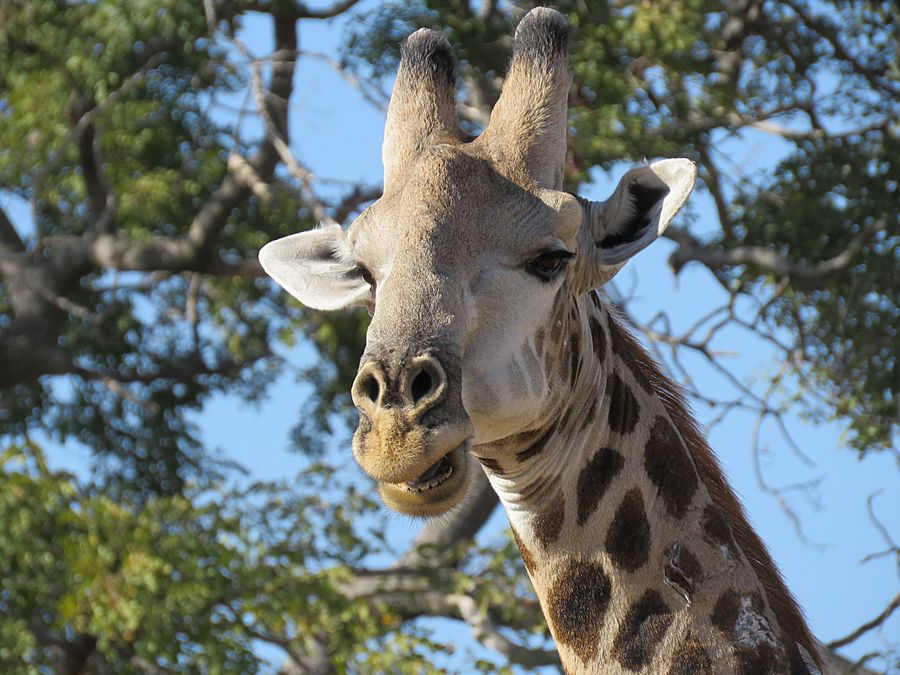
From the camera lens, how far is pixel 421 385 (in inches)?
123

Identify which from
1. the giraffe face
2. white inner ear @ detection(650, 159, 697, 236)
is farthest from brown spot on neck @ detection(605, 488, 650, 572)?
white inner ear @ detection(650, 159, 697, 236)

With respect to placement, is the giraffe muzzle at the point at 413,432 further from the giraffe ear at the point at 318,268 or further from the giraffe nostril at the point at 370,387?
the giraffe ear at the point at 318,268

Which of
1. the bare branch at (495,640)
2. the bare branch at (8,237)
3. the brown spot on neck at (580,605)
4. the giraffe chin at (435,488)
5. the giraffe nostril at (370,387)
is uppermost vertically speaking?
the giraffe nostril at (370,387)

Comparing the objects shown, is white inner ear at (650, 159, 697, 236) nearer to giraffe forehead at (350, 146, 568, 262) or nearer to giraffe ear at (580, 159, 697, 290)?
giraffe ear at (580, 159, 697, 290)

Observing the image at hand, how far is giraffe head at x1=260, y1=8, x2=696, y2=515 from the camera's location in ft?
10.2

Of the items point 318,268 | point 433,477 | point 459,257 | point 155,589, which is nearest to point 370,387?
point 433,477

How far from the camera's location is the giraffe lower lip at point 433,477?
10.3ft

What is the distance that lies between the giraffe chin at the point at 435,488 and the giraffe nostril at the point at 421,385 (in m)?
0.15

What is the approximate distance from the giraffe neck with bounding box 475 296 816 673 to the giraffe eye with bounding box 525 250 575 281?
0.37ft

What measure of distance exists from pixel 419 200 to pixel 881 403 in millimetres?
4709

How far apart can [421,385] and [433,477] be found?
0.21 metres

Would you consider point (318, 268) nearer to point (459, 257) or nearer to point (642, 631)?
point (459, 257)

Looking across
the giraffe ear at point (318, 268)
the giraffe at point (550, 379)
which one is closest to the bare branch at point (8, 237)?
the giraffe ear at point (318, 268)

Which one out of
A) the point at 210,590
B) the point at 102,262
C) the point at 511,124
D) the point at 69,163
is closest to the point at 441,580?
the point at 210,590
